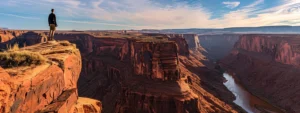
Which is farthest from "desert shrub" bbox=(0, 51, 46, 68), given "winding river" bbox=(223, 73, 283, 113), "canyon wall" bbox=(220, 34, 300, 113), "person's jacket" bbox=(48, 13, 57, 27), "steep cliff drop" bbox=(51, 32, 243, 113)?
"canyon wall" bbox=(220, 34, 300, 113)

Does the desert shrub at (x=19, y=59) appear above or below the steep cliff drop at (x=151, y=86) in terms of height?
above

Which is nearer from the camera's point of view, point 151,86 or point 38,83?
point 38,83

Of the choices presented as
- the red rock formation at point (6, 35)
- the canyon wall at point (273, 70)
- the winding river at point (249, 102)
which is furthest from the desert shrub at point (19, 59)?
the red rock formation at point (6, 35)

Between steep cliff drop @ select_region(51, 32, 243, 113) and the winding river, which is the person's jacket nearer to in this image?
steep cliff drop @ select_region(51, 32, 243, 113)

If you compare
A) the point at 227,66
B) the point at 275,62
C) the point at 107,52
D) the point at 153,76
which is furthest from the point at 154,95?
the point at 227,66

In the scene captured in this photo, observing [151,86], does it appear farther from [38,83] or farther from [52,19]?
[38,83]

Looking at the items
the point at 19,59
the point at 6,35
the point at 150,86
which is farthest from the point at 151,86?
the point at 6,35

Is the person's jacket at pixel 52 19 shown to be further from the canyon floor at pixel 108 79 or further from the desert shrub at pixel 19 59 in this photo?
the desert shrub at pixel 19 59

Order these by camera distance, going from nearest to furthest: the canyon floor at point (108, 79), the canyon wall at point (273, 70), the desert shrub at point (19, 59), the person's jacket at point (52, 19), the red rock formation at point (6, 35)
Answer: the canyon floor at point (108, 79) → the desert shrub at point (19, 59) → the person's jacket at point (52, 19) → the canyon wall at point (273, 70) → the red rock formation at point (6, 35)
